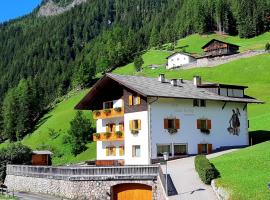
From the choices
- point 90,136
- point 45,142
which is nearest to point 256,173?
point 90,136

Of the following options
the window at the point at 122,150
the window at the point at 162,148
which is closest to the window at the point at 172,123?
the window at the point at 162,148

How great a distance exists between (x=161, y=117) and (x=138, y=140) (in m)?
3.20

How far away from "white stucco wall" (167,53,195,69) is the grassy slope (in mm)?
26230

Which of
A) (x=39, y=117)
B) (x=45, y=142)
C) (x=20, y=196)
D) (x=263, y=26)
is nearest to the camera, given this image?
(x=20, y=196)

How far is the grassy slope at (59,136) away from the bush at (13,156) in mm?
16362

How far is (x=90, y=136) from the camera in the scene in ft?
263

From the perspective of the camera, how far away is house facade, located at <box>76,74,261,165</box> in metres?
44.9

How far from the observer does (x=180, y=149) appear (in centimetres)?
4675

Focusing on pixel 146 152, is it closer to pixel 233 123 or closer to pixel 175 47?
pixel 233 123

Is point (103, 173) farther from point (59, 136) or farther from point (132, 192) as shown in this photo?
point (59, 136)

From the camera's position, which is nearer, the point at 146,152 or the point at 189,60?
the point at 146,152

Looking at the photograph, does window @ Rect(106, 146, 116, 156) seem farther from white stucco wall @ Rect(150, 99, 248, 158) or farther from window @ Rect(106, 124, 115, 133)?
white stucco wall @ Rect(150, 99, 248, 158)

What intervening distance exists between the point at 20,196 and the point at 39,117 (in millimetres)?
82731

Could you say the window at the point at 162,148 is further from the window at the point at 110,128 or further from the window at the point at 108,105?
the window at the point at 108,105
